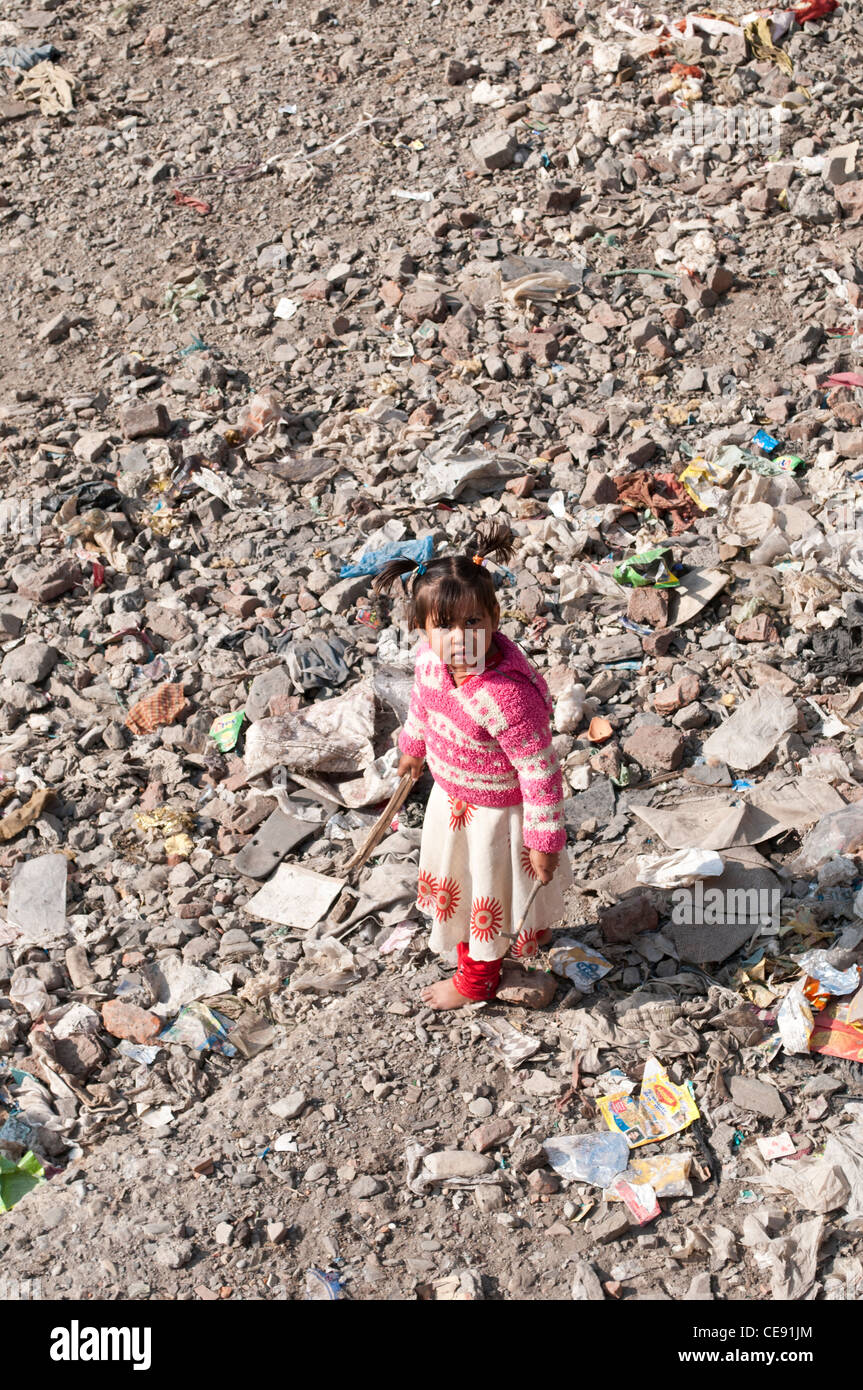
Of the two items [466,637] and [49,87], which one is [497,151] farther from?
[466,637]

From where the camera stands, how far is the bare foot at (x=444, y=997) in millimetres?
3461

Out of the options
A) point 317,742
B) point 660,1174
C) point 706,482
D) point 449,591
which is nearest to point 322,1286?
point 660,1174

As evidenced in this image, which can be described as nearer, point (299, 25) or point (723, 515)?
point (723, 515)

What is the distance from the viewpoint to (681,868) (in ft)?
11.9

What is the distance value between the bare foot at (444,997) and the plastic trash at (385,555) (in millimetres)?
2113

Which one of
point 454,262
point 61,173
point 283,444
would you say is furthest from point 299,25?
point 283,444

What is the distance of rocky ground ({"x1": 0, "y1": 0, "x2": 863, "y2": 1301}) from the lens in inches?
120

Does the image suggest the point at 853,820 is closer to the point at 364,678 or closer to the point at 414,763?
the point at 414,763

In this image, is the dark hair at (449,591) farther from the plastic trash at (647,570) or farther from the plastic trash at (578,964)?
the plastic trash at (647,570)

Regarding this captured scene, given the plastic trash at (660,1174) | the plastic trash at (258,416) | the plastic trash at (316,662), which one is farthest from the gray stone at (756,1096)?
the plastic trash at (258,416)

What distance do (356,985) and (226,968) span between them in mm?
440

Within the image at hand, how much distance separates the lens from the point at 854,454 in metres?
5.22

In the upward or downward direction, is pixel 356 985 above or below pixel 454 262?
below

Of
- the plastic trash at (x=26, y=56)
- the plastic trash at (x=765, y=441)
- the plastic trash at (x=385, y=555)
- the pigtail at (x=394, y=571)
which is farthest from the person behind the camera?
the plastic trash at (x=26, y=56)
